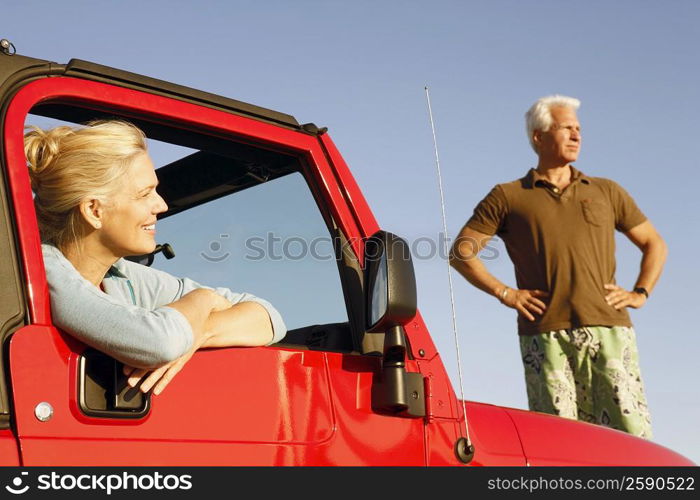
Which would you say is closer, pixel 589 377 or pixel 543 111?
pixel 589 377

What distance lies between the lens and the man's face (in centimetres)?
541

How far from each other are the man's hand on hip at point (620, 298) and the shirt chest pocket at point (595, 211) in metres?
0.35

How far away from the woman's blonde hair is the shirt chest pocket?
339 centimetres

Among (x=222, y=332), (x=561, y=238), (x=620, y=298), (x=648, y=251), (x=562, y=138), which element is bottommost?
(x=620, y=298)

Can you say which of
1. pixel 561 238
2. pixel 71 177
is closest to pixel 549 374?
pixel 561 238

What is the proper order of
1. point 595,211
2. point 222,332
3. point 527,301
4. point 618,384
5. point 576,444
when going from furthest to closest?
1. point 595,211
2. point 527,301
3. point 618,384
4. point 576,444
5. point 222,332

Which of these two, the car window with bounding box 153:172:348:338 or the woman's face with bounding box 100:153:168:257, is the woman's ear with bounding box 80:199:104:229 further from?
the car window with bounding box 153:172:348:338

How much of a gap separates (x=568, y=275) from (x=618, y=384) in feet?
2.03

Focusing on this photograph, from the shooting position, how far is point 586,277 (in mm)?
Result: 5020

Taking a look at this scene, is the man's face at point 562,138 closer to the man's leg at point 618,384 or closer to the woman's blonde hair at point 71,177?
the man's leg at point 618,384

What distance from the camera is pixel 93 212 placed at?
7.62ft

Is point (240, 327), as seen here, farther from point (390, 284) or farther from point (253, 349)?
point (390, 284)

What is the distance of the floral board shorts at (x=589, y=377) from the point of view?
4.80 meters

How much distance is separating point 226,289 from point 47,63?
2.37 feet
